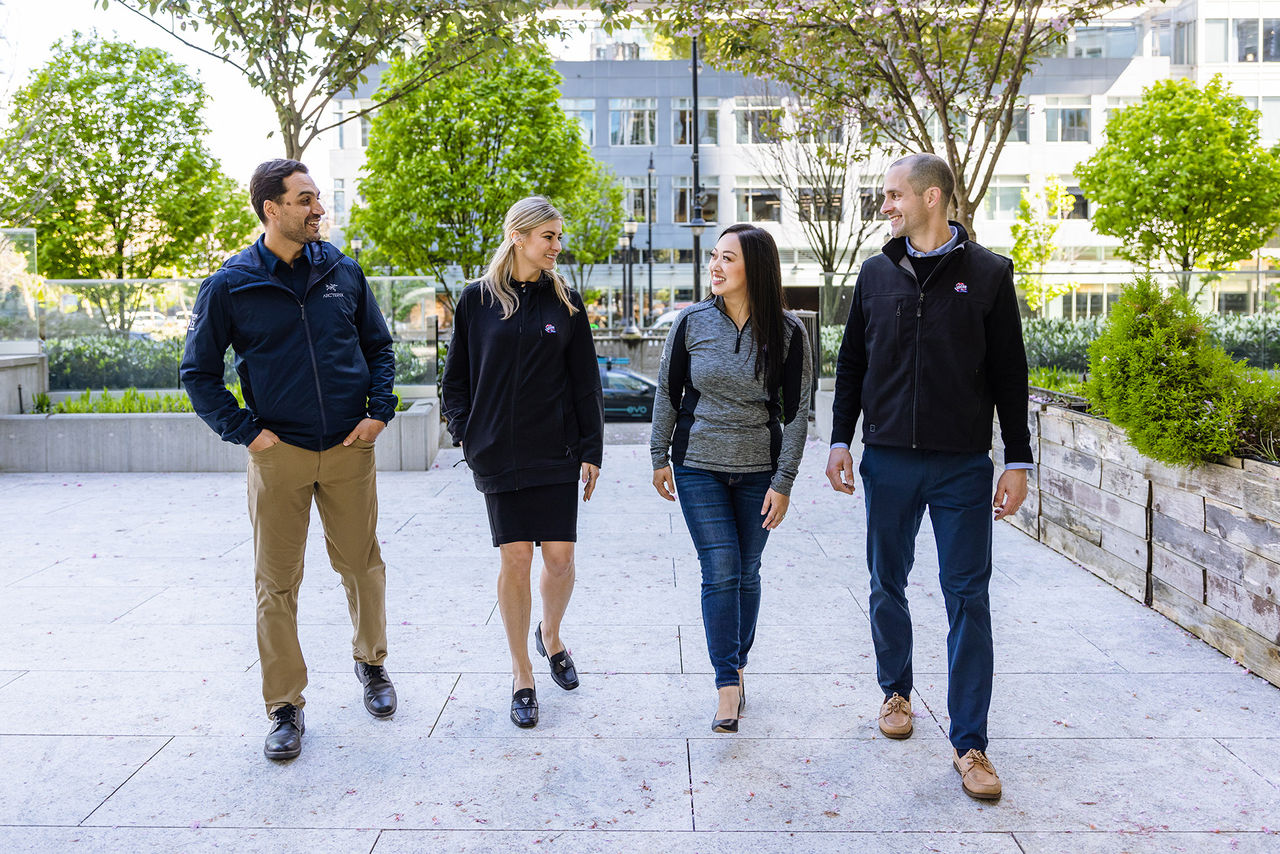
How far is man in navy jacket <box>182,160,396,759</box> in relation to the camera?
403 cm

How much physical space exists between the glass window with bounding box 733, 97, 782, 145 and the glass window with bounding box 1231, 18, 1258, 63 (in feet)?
73.1

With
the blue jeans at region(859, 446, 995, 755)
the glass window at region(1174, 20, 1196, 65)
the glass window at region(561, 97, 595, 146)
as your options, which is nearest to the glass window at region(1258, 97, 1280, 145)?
the glass window at region(1174, 20, 1196, 65)

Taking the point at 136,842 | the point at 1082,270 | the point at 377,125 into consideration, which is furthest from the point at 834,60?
the point at 377,125

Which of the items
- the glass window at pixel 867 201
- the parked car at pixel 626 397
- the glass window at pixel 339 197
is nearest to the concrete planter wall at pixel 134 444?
the parked car at pixel 626 397

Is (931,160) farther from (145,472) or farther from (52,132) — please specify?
(52,132)

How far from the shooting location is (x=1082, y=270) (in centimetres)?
1234

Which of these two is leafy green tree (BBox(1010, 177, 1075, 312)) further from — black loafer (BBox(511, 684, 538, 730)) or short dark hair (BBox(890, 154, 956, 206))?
black loafer (BBox(511, 684, 538, 730))

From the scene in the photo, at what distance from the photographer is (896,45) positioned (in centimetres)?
1088

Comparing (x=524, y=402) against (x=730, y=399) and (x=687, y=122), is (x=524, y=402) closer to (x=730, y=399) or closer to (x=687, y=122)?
(x=730, y=399)

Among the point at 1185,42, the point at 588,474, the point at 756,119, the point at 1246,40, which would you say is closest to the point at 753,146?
the point at 756,119

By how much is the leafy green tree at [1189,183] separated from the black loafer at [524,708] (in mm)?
26665

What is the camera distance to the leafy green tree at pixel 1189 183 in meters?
26.9

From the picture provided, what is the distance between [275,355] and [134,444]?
26.9 feet

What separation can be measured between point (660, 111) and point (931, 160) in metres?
49.8
